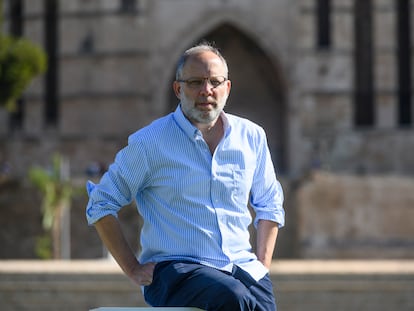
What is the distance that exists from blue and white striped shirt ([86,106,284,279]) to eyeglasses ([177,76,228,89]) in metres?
0.15

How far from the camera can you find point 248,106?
25.8 metres

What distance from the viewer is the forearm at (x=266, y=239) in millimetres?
4160

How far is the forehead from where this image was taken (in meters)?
4.03

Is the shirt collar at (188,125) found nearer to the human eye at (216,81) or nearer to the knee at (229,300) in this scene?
the human eye at (216,81)

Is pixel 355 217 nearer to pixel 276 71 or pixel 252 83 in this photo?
pixel 276 71

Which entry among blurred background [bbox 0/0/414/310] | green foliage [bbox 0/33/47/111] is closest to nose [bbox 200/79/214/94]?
green foliage [bbox 0/33/47/111]

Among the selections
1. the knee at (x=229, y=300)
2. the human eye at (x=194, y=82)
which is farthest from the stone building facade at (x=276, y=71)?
the knee at (x=229, y=300)

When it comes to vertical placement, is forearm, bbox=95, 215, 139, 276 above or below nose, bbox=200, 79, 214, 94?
below

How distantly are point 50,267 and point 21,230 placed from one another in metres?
12.1

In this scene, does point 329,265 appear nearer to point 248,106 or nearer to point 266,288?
point 266,288

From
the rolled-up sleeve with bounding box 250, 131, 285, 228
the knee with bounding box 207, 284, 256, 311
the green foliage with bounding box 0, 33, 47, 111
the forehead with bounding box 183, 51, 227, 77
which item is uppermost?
the green foliage with bounding box 0, 33, 47, 111

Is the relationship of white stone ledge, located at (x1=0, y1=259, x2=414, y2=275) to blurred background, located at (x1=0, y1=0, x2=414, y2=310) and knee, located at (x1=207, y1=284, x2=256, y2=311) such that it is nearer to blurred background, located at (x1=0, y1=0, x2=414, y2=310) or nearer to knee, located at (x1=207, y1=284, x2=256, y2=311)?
knee, located at (x1=207, y1=284, x2=256, y2=311)

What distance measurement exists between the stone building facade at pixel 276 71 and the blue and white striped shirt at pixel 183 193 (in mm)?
20066

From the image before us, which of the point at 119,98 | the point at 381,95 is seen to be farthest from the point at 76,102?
the point at 381,95
